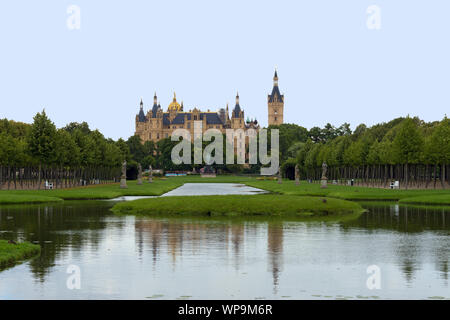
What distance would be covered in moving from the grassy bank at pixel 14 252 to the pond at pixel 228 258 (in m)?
0.61

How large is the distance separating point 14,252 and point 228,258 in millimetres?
8799

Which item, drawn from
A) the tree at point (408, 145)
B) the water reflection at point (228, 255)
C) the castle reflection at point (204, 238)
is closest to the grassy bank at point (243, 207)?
the water reflection at point (228, 255)

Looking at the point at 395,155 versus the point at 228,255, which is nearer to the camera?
the point at 228,255

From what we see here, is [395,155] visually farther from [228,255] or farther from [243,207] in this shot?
[228,255]

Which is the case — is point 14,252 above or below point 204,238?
above

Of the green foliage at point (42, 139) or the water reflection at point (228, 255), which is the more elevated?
the green foliage at point (42, 139)

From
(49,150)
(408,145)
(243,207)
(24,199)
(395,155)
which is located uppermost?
(408,145)

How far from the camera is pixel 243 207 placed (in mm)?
50125

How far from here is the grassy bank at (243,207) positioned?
49219mm
